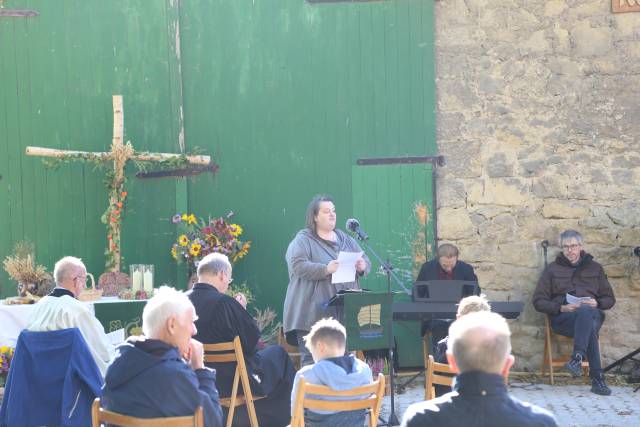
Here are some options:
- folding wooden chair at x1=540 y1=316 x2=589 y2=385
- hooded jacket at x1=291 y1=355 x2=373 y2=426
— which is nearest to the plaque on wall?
folding wooden chair at x1=540 y1=316 x2=589 y2=385

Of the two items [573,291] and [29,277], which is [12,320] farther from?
[573,291]

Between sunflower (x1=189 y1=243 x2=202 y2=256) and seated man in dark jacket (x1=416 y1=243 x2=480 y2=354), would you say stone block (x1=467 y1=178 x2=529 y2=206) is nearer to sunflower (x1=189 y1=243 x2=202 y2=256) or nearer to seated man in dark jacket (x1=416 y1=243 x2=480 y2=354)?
seated man in dark jacket (x1=416 y1=243 x2=480 y2=354)

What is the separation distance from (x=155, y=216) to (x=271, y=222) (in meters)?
0.95

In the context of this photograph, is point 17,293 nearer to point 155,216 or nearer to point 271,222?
point 155,216

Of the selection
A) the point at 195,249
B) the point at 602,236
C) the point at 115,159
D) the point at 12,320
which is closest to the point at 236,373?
the point at 12,320

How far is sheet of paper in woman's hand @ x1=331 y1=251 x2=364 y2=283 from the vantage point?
609cm

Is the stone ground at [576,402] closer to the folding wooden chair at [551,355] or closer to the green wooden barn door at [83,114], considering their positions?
the folding wooden chair at [551,355]

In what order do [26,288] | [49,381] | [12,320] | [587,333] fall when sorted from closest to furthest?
[49,381] → [12,320] → [26,288] → [587,333]

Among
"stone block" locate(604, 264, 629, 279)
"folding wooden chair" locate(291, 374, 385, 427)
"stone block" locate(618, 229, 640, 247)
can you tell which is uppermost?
"stone block" locate(618, 229, 640, 247)

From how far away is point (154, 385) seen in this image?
3521 millimetres

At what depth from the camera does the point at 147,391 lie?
11.6 ft

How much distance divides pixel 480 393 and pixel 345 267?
11.4ft

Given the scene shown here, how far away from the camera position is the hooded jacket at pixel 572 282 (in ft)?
24.7

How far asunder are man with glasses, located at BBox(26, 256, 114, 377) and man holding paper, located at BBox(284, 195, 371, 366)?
1.47 metres
